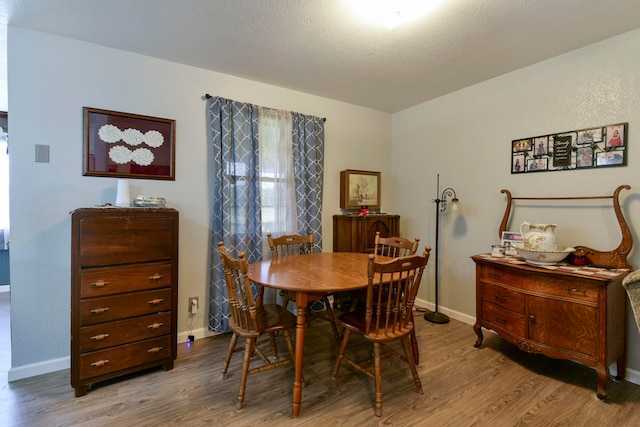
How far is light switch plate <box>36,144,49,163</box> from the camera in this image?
7.14 ft

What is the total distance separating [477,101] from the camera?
3.08 m

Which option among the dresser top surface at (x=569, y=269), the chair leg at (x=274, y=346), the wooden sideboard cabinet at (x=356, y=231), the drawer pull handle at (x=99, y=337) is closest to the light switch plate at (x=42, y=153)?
the drawer pull handle at (x=99, y=337)

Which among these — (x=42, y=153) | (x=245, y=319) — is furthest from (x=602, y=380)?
(x=42, y=153)

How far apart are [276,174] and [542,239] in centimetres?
236

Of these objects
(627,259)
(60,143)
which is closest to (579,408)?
(627,259)

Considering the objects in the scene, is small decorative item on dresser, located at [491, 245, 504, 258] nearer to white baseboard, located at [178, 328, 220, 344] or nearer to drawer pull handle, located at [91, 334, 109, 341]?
white baseboard, located at [178, 328, 220, 344]

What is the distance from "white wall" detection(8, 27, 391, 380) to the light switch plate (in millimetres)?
28

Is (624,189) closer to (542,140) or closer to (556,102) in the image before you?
(542,140)

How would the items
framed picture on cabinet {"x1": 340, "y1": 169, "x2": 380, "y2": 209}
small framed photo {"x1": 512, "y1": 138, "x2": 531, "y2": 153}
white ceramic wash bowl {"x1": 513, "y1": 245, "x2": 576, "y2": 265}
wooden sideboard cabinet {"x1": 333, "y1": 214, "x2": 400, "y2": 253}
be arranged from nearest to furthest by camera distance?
1. white ceramic wash bowl {"x1": 513, "y1": 245, "x2": 576, "y2": 265}
2. small framed photo {"x1": 512, "y1": 138, "x2": 531, "y2": 153}
3. wooden sideboard cabinet {"x1": 333, "y1": 214, "x2": 400, "y2": 253}
4. framed picture on cabinet {"x1": 340, "y1": 169, "x2": 380, "y2": 209}

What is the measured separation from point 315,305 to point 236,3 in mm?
2777

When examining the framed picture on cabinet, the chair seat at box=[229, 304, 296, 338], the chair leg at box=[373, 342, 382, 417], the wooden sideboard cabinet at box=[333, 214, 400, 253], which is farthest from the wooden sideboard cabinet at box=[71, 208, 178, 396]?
the framed picture on cabinet

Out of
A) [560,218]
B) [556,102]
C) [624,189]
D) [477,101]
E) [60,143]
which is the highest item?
[477,101]

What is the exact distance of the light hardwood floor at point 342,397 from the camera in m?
1.72

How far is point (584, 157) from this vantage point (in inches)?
92.4
